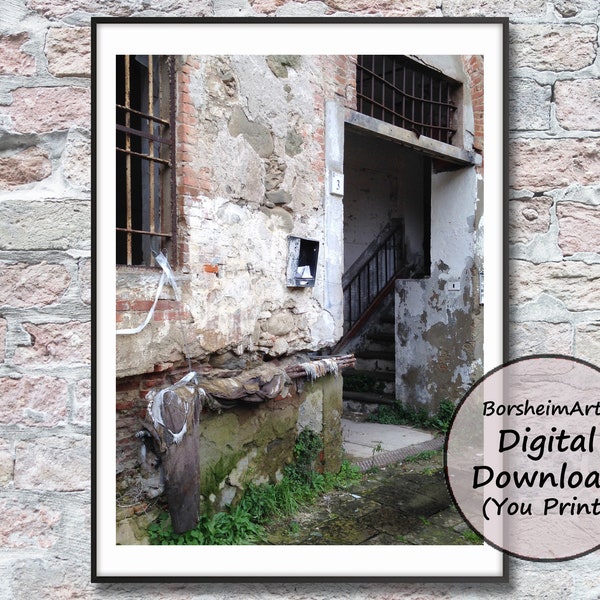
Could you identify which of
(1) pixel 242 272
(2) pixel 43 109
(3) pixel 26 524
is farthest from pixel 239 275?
(3) pixel 26 524

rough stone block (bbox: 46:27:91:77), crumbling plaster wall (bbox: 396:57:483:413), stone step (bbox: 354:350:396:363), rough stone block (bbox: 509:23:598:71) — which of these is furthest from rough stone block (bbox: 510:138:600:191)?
stone step (bbox: 354:350:396:363)

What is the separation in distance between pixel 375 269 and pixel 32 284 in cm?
565

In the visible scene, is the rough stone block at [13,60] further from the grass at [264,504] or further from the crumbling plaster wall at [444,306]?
the crumbling plaster wall at [444,306]

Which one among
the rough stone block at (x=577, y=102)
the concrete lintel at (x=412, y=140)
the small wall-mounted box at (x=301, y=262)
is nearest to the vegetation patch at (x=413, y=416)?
the concrete lintel at (x=412, y=140)

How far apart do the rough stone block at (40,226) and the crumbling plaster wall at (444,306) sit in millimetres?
2778

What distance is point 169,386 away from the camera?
202cm

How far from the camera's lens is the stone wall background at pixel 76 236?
1.50 m

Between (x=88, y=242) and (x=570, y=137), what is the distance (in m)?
1.38

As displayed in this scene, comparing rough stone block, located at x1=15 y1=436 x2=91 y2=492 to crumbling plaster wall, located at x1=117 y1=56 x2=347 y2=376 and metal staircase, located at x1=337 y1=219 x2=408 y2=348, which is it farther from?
metal staircase, located at x1=337 y1=219 x2=408 y2=348

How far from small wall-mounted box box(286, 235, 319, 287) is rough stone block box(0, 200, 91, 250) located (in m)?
1.32

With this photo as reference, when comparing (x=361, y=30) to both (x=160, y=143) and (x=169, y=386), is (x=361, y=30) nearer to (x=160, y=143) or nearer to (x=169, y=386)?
(x=160, y=143)

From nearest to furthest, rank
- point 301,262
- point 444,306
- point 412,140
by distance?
point 301,262
point 412,140
point 444,306

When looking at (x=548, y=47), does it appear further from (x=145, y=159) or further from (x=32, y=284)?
(x=32, y=284)

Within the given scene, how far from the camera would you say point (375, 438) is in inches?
167
